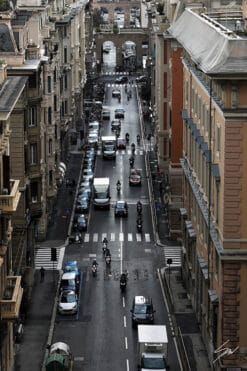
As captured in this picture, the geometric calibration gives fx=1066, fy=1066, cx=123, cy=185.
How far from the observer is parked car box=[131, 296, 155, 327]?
79.6 m

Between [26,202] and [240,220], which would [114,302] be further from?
[240,220]

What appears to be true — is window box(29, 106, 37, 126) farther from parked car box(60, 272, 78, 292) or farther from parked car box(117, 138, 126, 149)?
parked car box(117, 138, 126, 149)

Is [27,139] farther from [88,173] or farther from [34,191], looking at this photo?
[88,173]

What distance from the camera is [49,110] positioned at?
109062 millimetres

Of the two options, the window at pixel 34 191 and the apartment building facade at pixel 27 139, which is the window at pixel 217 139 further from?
the window at pixel 34 191

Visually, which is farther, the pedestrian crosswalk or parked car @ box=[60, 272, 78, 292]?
the pedestrian crosswalk

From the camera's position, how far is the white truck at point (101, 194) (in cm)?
12188

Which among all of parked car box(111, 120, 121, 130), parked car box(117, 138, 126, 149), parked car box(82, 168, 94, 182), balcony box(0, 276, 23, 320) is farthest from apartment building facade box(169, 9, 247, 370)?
parked car box(111, 120, 121, 130)

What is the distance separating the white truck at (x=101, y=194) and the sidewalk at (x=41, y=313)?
13.4 feet

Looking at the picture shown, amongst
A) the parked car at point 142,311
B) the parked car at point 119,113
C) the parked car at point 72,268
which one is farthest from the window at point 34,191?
the parked car at point 119,113

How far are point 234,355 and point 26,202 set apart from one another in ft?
94.9

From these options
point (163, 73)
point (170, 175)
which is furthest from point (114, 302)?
point (163, 73)

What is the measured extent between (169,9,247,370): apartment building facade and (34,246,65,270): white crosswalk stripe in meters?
23.8

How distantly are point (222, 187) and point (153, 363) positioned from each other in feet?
45.3
